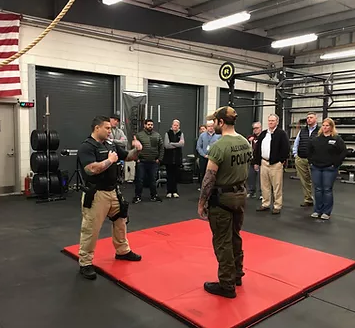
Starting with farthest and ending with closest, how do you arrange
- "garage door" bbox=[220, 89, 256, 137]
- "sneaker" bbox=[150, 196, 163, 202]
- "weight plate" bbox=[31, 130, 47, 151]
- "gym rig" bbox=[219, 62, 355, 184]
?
"garage door" bbox=[220, 89, 256, 137] → "gym rig" bbox=[219, 62, 355, 184] → "sneaker" bbox=[150, 196, 163, 202] → "weight plate" bbox=[31, 130, 47, 151]

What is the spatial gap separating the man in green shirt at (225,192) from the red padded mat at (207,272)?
225 millimetres

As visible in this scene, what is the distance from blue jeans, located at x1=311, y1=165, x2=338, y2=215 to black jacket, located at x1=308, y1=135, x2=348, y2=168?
9 centimetres

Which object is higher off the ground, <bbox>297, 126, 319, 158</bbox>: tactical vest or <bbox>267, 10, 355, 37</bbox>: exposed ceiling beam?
<bbox>267, 10, 355, 37</bbox>: exposed ceiling beam

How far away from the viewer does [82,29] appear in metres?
7.68

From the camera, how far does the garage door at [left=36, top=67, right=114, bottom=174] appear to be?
7.61 meters

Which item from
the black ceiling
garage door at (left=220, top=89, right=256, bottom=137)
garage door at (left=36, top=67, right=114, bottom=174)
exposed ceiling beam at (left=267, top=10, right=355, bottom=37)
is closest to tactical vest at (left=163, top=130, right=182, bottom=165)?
garage door at (left=36, top=67, right=114, bottom=174)

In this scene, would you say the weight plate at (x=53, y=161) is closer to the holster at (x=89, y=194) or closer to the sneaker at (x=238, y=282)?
the holster at (x=89, y=194)

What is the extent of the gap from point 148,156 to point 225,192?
3.83 m

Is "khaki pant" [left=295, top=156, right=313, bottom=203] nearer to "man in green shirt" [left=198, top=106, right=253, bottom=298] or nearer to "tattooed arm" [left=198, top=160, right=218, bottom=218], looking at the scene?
"man in green shirt" [left=198, top=106, right=253, bottom=298]

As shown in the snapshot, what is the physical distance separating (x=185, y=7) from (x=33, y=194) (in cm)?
597

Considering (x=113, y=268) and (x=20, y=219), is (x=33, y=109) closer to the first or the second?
(x=20, y=219)

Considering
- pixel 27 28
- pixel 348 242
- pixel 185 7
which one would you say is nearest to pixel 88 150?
pixel 348 242

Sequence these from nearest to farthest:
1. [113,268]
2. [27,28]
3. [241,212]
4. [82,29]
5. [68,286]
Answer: [241,212] → [68,286] → [113,268] → [27,28] → [82,29]

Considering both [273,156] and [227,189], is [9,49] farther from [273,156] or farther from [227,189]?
[227,189]
